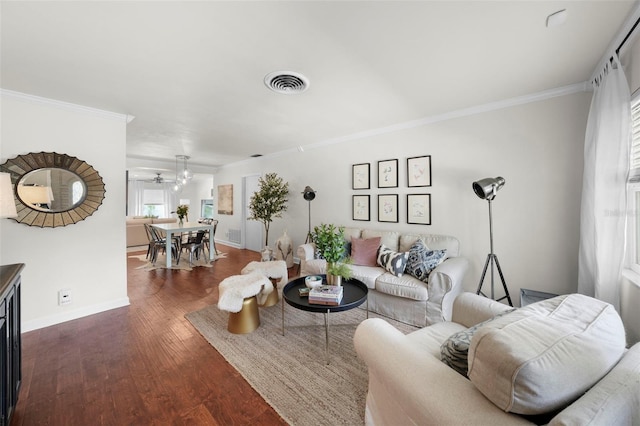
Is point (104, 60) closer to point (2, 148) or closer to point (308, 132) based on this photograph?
point (2, 148)

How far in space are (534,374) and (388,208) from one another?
3151 mm

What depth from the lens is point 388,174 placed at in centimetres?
375

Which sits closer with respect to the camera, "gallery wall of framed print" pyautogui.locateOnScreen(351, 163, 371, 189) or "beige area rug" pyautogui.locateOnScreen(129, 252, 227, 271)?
"gallery wall of framed print" pyautogui.locateOnScreen(351, 163, 371, 189)

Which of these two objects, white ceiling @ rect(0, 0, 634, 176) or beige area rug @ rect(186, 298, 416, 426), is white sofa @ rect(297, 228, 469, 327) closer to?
beige area rug @ rect(186, 298, 416, 426)

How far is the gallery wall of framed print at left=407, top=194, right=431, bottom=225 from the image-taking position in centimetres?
338

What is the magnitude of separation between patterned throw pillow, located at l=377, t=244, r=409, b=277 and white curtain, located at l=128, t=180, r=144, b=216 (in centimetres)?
1137

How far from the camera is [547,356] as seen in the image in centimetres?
73

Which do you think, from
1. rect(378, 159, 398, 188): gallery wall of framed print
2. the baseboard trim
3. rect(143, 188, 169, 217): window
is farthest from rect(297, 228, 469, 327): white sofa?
rect(143, 188, 169, 217): window

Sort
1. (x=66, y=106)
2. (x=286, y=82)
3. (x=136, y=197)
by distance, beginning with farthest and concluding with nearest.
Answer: (x=136, y=197) → (x=66, y=106) → (x=286, y=82)

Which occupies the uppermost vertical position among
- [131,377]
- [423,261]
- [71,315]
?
[423,261]

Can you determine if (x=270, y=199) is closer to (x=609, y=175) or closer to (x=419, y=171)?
(x=419, y=171)

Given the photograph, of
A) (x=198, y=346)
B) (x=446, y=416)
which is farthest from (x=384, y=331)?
(x=198, y=346)

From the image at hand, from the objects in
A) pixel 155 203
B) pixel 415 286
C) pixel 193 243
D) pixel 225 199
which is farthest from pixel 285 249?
pixel 155 203

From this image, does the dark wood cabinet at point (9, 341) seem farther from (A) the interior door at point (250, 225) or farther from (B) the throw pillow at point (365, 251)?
(A) the interior door at point (250, 225)
